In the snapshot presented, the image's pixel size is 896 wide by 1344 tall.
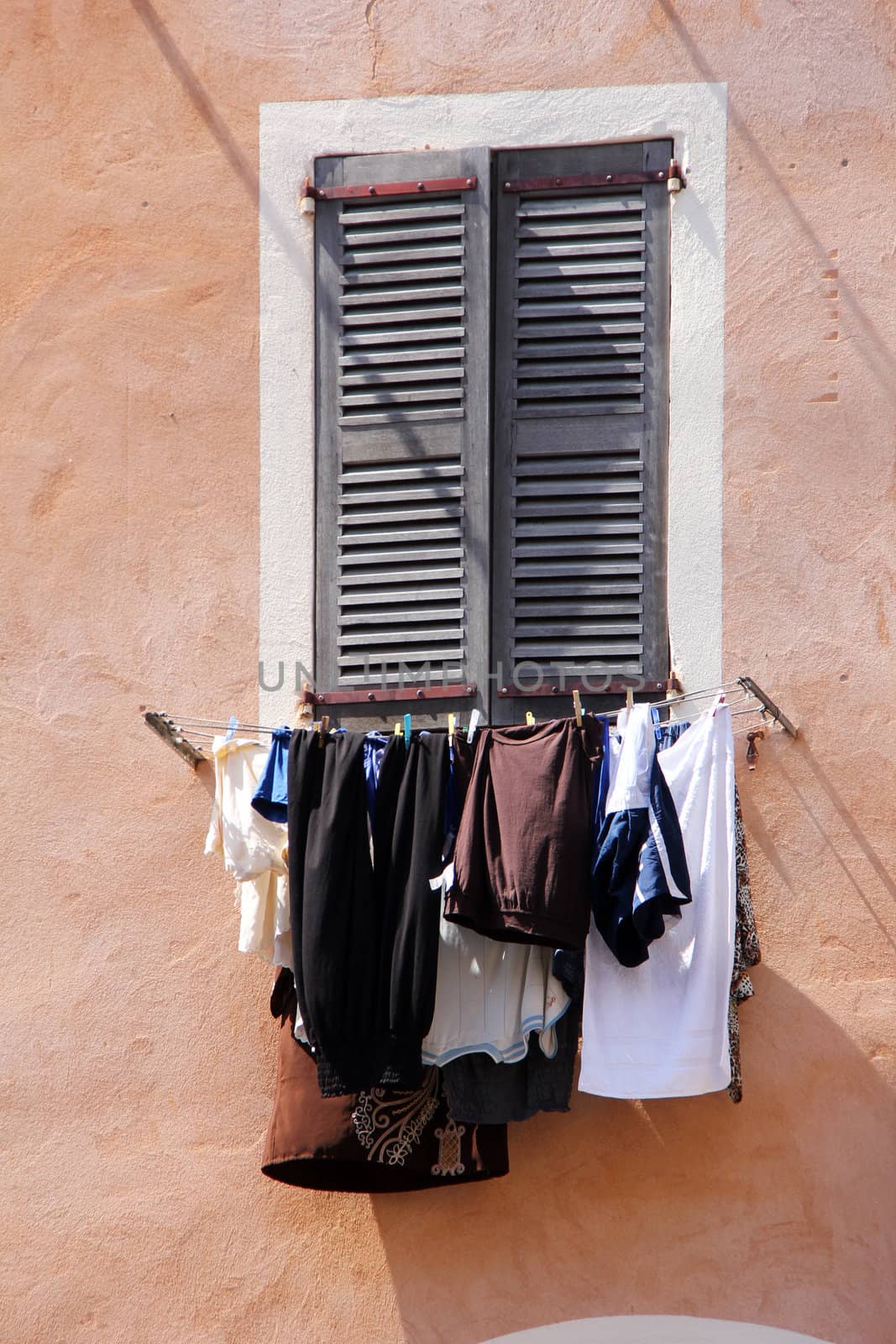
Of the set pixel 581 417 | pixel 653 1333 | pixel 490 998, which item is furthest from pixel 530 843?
pixel 581 417

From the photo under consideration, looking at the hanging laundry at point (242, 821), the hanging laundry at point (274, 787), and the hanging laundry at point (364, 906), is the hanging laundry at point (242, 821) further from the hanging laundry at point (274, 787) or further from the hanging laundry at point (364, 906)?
the hanging laundry at point (364, 906)

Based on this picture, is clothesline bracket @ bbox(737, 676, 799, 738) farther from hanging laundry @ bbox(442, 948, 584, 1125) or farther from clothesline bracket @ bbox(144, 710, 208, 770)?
clothesline bracket @ bbox(144, 710, 208, 770)

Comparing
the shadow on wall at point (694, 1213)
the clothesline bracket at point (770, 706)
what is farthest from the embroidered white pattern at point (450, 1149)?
the clothesline bracket at point (770, 706)

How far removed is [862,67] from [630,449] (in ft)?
4.81

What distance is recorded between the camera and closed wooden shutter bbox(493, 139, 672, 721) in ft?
17.8

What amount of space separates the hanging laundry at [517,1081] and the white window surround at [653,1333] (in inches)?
24.8

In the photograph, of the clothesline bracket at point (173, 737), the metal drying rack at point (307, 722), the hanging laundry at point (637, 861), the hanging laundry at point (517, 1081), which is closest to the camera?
the hanging laundry at point (637, 861)

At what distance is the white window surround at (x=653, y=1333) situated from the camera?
486 cm

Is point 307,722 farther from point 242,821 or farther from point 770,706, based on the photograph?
point 770,706

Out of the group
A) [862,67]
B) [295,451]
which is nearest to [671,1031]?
[295,451]

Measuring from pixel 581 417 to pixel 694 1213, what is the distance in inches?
95.4

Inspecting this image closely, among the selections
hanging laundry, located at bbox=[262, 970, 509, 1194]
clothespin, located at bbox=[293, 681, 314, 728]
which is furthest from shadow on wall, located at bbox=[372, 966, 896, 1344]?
clothespin, located at bbox=[293, 681, 314, 728]

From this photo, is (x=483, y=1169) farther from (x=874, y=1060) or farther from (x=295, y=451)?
(x=295, y=451)

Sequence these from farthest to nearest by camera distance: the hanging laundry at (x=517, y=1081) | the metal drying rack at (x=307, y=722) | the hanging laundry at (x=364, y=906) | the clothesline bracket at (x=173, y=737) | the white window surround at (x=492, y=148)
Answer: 1. the white window surround at (x=492, y=148)
2. the clothesline bracket at (x=173, y=737)
3. the metal drying rack at (x=307, y=722)
4. the hanging laundry at (x=517, y=1081)
5. the hanging laundry at (x=364, y=906)
